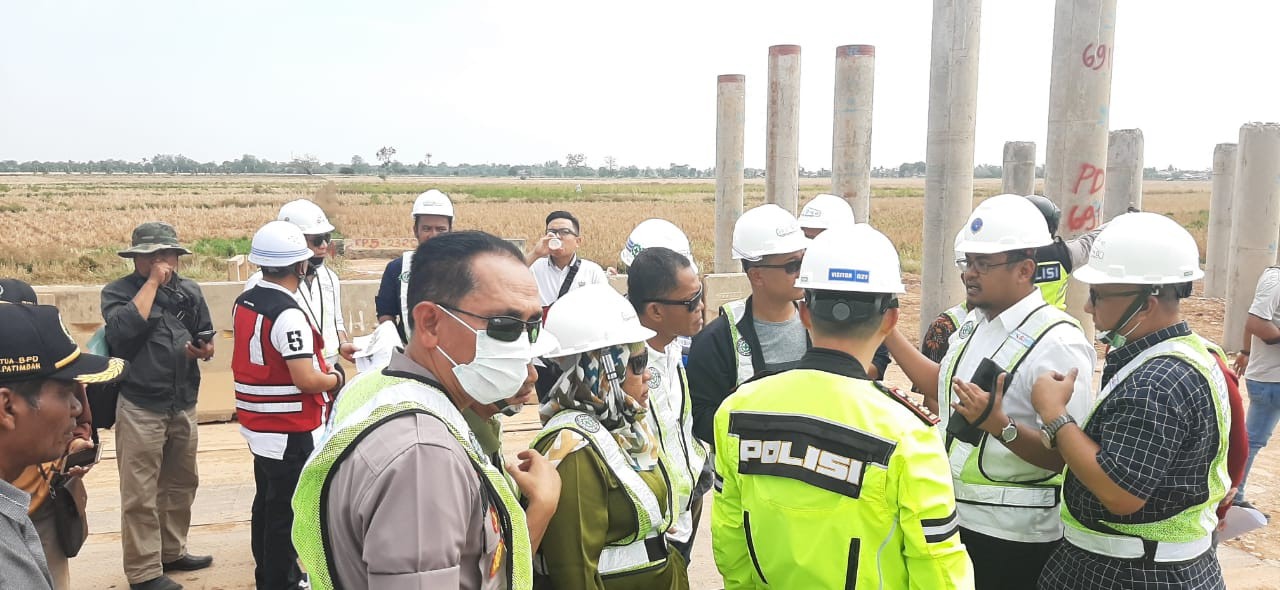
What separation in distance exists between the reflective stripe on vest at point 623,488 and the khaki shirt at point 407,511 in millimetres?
761

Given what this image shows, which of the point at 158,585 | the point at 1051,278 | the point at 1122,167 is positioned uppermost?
the point at 1122,167

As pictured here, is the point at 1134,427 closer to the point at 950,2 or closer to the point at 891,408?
the point at 891,408

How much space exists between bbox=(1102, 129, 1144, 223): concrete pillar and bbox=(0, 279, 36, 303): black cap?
15.2 m

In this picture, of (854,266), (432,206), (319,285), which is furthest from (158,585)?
(854,266)

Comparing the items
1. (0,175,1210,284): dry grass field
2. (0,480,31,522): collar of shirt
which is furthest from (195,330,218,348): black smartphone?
(0,175,1210,284): dry grass field

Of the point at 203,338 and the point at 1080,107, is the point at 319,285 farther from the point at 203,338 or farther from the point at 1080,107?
Answer: the point at 1080,107

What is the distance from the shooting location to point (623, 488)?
2633 millimetres

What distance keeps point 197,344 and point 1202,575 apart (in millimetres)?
5242

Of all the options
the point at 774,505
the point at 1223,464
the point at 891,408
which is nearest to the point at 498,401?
the point at 774,505

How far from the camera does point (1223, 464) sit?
2.91m

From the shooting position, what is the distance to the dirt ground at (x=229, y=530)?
213 inches

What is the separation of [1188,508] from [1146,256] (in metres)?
0.84

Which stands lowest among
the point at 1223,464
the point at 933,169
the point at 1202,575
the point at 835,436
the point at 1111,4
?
the point at 1202,575

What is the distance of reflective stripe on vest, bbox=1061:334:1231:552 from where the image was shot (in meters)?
2.84
